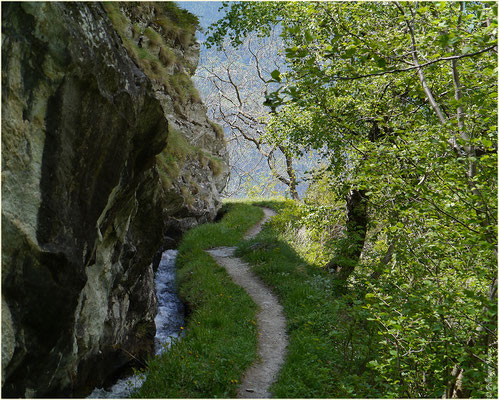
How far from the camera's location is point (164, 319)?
1267 centimetres

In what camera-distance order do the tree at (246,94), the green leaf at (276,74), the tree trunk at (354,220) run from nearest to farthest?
the green leaf at (276,74), the tree trunk at (354,220), the tree at (246,94)

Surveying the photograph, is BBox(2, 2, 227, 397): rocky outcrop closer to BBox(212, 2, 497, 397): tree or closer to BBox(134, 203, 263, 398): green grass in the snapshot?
BBox(134, 203, 263, 398): green grass

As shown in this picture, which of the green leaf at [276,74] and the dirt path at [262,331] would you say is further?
the dirt path at [262,331]

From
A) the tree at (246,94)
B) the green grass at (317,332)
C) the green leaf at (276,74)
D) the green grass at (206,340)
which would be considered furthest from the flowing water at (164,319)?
the tree at (246,94)

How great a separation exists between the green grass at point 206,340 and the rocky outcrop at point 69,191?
4.15ft

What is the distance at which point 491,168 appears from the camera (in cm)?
580

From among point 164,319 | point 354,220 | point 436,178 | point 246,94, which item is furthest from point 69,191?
point 246,94

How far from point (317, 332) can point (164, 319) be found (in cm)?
Result: 484

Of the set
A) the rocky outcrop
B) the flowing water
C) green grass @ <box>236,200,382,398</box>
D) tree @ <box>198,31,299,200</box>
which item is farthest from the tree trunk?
tree @ <box>198,31,299,200</box>

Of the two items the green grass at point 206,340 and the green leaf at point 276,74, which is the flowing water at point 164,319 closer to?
the green grass at point 206,340

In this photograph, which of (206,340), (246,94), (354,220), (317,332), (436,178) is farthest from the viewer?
(246,94)

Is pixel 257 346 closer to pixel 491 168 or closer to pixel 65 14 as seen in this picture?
pixel 491 168

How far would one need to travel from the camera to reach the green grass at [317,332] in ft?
25.8

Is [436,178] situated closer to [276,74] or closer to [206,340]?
[276,74]
